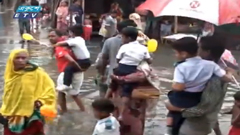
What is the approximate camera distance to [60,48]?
787 centimetres

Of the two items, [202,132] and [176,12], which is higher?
[176,12]

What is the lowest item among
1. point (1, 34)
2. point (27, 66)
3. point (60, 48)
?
point (1, 34)

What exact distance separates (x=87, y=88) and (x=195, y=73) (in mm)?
5756

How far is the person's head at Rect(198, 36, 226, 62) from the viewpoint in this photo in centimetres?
508

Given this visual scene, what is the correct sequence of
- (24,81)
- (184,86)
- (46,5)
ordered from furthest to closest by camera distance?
(46,5) → (24,81) → (184,86)

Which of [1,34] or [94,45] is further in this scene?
[1,34]

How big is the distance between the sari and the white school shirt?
128 cm

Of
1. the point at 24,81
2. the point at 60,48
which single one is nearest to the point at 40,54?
the point at 60,48

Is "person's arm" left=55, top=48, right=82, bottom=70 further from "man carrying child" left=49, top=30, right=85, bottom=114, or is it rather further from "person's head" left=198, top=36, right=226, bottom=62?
"person's head" left=198, top=36, right=226, bottom=62

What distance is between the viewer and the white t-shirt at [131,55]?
6465mm

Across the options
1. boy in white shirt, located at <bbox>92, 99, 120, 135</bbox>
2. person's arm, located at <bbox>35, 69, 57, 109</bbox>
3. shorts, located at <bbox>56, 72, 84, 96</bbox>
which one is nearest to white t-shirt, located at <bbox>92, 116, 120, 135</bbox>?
boy in white shirt, located at <bbox>92, 99, 120, 135</bbox>

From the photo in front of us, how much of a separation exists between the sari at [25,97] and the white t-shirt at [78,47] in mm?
2527

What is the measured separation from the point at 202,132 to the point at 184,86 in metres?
0.47

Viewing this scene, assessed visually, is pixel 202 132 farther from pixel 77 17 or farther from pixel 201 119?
pixel 77 17
